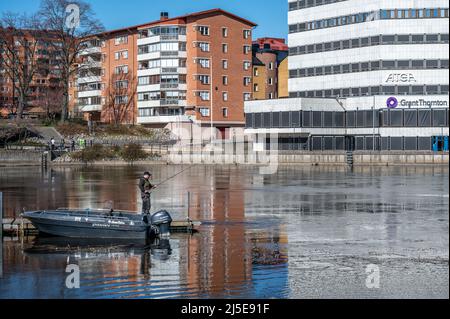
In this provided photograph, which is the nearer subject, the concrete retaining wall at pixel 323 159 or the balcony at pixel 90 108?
the concrete retaining wall at pixel 323 159

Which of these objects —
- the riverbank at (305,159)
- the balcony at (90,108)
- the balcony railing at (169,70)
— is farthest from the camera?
the balcony at (90,108)

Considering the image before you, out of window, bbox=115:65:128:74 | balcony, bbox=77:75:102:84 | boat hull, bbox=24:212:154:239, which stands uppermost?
window, bbox=115:65:128:74

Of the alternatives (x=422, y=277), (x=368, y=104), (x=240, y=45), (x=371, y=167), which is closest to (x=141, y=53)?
(x=240, y=45)

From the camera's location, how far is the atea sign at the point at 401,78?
109188 mm

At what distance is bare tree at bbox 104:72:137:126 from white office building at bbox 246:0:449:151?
102ft

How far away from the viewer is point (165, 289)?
23125 millimetres

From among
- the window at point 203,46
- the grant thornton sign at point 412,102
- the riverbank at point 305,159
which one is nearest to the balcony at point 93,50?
the window at point 203,46

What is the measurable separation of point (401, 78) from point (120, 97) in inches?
2213

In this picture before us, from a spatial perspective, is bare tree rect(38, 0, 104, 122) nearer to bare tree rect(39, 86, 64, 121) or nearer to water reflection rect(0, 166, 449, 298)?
bare tree rect(39, 86, 64, 121)

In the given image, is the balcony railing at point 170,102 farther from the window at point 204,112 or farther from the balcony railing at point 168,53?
the balcony railing at point 168,53

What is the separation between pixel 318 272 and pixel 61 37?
96049 millimetres

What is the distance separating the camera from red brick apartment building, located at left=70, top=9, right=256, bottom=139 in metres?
132

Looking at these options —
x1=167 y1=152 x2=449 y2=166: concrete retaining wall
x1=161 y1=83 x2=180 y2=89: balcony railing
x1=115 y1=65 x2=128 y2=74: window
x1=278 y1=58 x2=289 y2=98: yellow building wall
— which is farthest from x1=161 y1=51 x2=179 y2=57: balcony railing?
x1=167 y1=152 x2=449 y2=166: concrete retaining wall

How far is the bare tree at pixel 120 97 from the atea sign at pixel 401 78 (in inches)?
1986
